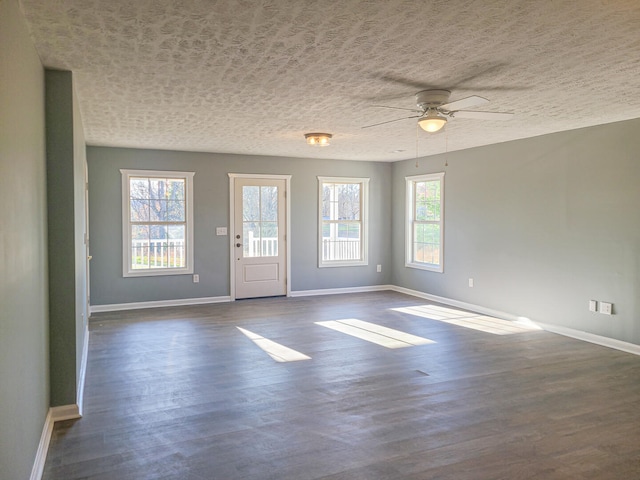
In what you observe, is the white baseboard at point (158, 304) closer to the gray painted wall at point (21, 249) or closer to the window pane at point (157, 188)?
the window pane at point (157, 188)

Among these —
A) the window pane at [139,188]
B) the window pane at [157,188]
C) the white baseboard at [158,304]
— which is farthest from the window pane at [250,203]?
the window pane at [139,188]

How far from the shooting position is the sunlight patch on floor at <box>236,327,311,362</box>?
15.0ft

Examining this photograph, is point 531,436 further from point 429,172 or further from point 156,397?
point 429,172

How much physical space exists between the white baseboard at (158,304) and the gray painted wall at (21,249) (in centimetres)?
402

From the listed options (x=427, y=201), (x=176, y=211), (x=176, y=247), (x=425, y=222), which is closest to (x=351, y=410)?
(x=176, y=247)

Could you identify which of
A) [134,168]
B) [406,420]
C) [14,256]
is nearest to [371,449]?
[406,420]

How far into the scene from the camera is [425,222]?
8.02 metres

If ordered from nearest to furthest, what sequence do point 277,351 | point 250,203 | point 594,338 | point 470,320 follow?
point 277,351
point 594,338
point 470,320
point 250,203

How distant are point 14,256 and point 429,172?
6660 mm

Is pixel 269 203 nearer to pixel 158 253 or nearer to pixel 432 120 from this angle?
pixel 158 253

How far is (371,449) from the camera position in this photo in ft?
9.24

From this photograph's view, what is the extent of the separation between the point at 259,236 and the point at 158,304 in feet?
6.29

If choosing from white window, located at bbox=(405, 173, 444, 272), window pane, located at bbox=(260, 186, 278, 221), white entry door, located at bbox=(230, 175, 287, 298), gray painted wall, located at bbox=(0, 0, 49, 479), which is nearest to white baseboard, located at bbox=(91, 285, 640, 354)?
white entry door, located at bbox=(230, 175, 287, 298)

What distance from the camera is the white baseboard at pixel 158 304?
22.2 feet
